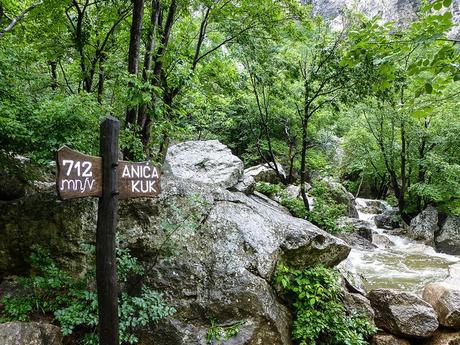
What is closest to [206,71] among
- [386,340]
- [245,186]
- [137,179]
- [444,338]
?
[245,186]

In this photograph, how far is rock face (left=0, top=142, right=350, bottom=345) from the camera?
4.42 meters

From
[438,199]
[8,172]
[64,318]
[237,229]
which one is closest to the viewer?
[64,318]

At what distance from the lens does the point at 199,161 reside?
9.52 m

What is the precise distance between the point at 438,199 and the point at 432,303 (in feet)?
32.3

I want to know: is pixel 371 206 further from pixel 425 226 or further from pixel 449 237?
pixel 449 237

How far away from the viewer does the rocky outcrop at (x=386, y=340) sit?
541cm

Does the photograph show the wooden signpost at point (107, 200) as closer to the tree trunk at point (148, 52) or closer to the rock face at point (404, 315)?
the tree trunk at point (148, 52)

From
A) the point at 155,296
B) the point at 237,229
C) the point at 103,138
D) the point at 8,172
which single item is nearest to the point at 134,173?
the point at 103,138

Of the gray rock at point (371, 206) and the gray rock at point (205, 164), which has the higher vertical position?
the gray rock at point (205, 164)

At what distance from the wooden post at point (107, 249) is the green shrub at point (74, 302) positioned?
3.57ft

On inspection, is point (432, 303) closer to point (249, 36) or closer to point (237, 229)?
point (237, 229)

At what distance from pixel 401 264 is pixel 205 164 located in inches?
315

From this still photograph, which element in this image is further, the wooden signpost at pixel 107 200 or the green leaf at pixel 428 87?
the green leaf at pixel 428 87

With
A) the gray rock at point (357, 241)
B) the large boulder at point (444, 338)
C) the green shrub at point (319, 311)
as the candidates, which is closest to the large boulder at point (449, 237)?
the gray rock at point (357, 241)
